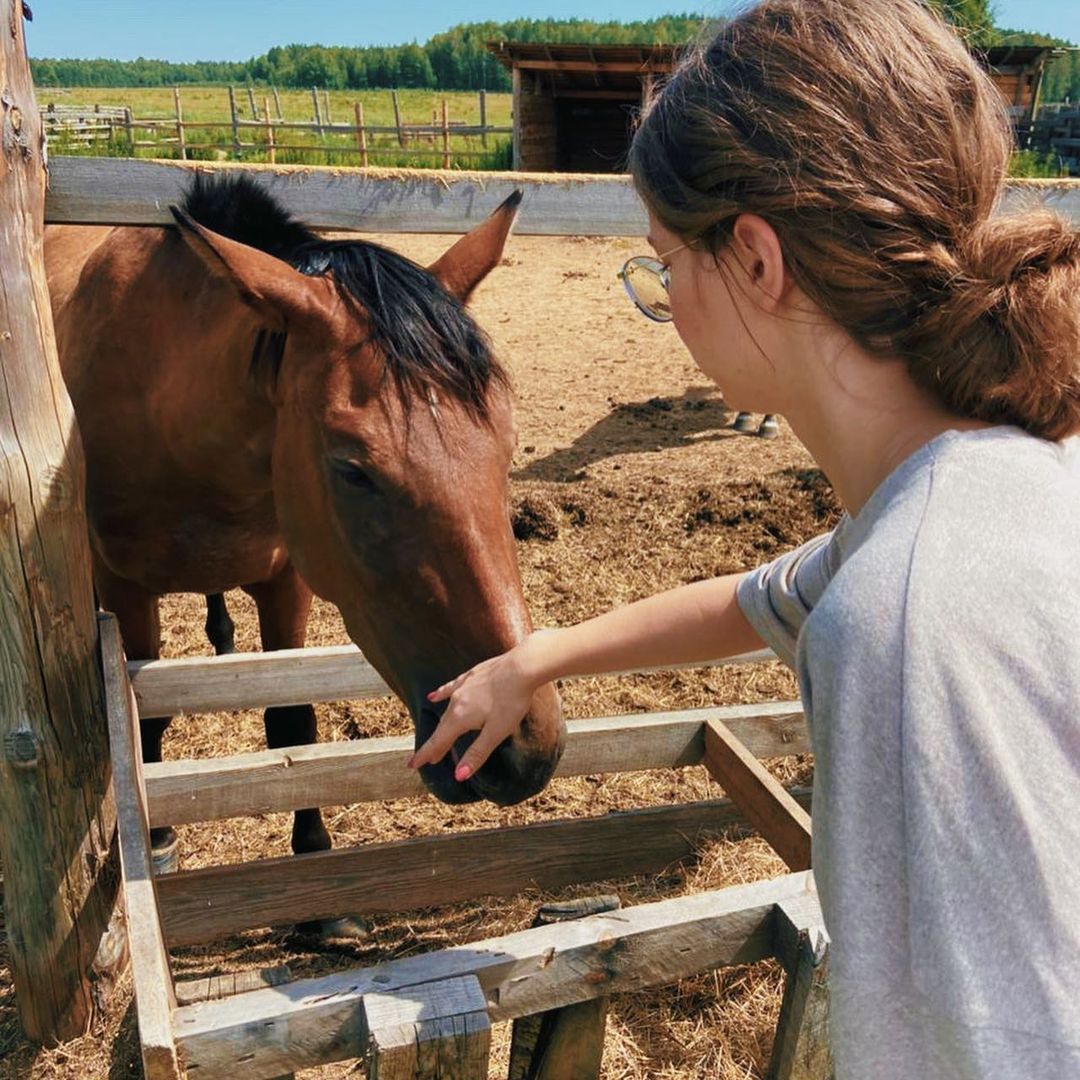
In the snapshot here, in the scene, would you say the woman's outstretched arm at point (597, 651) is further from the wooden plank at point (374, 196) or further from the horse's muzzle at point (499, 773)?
the wooden plank at point (374, 196)

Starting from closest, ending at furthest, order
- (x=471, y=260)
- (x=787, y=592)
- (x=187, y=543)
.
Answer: (x=787, y=592), (x=471, y=260), (x=187, y=543)

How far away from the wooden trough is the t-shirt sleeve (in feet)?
2.03

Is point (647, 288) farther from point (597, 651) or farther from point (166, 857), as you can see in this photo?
point (166, 857)

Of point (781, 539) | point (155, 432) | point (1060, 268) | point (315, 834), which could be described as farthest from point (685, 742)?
point (781, 539)

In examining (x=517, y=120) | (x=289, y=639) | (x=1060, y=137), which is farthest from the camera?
Result: (x=1060, y=137)

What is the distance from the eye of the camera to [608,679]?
4125 millimetres

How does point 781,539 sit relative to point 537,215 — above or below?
below

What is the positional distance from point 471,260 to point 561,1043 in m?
1.79

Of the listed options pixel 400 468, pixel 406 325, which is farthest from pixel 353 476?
pixel 406 325

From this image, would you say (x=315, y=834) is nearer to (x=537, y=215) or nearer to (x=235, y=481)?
(x=235, y=481)

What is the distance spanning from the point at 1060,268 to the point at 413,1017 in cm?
128

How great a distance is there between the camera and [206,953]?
2826 mm

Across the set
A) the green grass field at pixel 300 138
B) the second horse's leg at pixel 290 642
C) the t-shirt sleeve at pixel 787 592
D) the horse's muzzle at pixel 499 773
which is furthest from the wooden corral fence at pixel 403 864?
the green grass field at pixel 300 138

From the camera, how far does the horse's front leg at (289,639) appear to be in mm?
3121
